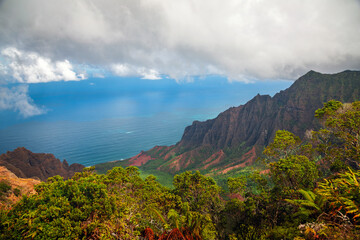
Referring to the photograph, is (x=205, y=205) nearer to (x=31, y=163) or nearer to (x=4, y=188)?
(x=4, y=188)

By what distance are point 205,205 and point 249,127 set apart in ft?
494

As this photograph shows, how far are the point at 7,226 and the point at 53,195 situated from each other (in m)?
2.33

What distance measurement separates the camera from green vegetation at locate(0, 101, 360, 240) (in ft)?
27.9

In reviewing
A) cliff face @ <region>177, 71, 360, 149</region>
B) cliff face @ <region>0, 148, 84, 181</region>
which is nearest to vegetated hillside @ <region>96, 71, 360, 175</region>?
cliff face @ <region>177, 71, 360, 149</region>

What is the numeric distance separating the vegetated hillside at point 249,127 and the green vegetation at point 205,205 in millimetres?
98265

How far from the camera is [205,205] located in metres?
20.3

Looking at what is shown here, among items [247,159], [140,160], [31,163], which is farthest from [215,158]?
[31,163]

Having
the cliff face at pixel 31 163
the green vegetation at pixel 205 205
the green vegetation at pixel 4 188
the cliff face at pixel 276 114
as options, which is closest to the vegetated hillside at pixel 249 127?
the cliff face at pixel 276 114

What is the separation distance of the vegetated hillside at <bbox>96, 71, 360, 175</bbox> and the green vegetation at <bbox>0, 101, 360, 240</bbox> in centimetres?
9826

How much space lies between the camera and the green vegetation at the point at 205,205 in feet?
27.9

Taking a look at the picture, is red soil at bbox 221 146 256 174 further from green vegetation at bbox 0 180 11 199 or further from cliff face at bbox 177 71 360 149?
green vegetation at bbox 0 180 11 199

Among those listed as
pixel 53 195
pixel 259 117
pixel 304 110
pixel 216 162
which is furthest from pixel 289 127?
pixel 53 195

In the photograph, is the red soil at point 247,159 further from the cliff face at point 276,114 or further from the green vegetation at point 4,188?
the green vegetation at point 4,188

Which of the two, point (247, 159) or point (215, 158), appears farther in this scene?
point (215, 158)
